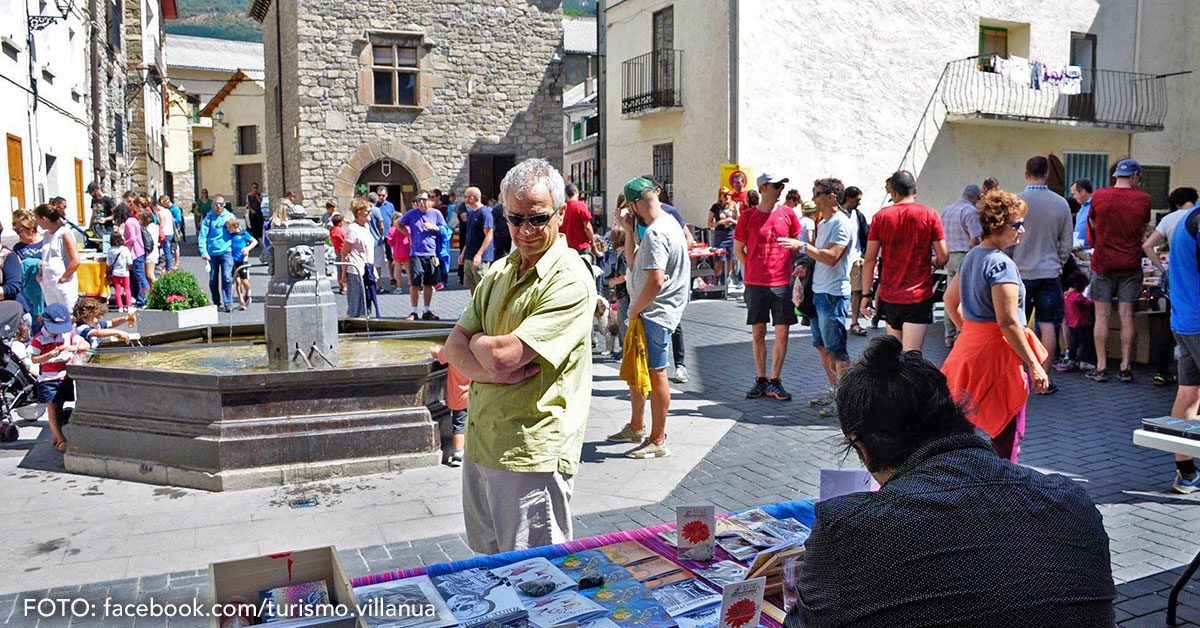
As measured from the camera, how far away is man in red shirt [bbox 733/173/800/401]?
802cm

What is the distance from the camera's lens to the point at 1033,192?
857 centimetres

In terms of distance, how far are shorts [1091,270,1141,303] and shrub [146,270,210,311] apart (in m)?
9.28

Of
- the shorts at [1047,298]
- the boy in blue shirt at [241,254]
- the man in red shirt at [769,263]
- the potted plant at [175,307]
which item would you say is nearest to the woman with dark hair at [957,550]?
A: the man in red shirt at [769,263]

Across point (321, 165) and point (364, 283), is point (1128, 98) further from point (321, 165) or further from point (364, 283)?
point (321, 165)

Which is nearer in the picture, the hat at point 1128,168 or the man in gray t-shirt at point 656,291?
the man in gray t-shirt at point 656,291

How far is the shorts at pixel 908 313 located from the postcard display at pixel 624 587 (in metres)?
4.54

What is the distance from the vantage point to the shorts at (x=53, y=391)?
261 inches

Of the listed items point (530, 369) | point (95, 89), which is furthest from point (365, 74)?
point (530, 369)

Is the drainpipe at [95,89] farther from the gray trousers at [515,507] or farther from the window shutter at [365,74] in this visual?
the gray trousers at [515,507]

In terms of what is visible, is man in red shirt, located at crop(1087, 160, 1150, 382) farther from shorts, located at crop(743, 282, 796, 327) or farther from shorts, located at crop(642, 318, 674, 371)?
shorts, located at crop(642, 318, 674, 371)

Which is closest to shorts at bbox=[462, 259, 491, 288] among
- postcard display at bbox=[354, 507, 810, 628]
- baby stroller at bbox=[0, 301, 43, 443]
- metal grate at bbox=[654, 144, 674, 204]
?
baby stroller at bbox=[0, 301, 43, 443]

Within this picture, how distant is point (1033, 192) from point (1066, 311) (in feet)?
5.80

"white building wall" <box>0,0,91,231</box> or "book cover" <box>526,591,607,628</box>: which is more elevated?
"white building wall" <box>0,0,91,231</box>

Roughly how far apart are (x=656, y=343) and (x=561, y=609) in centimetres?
367
